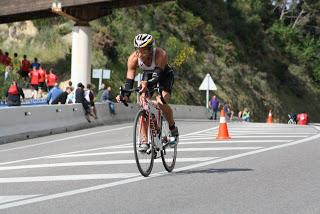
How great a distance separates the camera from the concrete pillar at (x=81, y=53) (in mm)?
36500

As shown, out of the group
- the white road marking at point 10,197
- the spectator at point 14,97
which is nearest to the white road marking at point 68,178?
the white road marking at point 10,197

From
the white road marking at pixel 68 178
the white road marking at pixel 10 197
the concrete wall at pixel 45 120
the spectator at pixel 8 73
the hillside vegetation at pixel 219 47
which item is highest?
the hillside vegetation at pixel 219 47

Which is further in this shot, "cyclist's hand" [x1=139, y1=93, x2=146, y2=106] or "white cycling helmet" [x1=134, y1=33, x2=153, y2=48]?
"cyclist's hand" [x1=139, y1=93, x2=146, y2=106]

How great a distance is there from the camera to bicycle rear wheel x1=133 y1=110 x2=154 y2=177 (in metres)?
9.48

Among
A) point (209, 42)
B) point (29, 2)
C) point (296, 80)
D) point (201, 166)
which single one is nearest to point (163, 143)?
point (201, 166)

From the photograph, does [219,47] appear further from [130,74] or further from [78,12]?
[130,74]

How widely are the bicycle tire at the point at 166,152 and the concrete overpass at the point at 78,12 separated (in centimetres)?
2490

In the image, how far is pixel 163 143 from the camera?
10.2 m

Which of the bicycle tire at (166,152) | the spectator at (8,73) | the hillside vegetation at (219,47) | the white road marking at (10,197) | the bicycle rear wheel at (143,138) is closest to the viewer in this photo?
the white road marking at (10,197)

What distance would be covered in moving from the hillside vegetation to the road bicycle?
34.4 metres

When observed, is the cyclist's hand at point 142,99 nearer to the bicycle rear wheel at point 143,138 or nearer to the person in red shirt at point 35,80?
the bicycle rear wheel at point 143,138

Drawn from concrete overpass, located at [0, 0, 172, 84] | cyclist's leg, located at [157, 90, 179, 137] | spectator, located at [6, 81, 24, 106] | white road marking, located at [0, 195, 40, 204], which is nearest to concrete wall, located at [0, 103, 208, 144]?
spectator, located at [6, 81, 24, 106]

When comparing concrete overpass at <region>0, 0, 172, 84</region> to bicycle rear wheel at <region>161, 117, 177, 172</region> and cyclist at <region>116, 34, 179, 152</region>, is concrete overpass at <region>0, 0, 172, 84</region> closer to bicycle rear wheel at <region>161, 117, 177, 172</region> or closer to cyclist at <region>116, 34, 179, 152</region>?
bicycle rear wheel at <region>161, 117, 177, 172</region>

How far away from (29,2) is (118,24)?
15.9 meters
